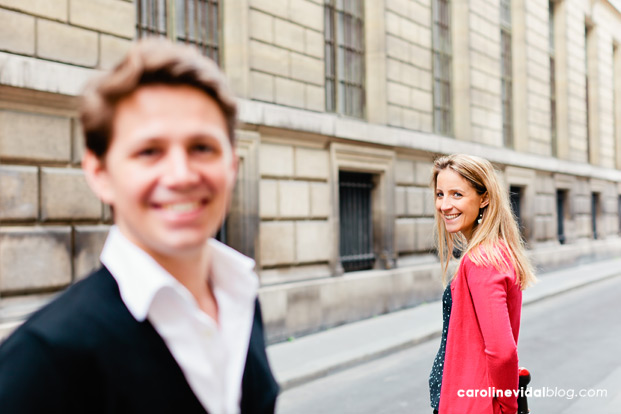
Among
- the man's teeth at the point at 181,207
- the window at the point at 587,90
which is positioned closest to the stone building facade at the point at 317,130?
the window at the point at 587,90

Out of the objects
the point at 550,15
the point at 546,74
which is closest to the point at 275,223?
the point at 546,74

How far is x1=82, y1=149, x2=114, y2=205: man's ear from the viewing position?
1.01 metres

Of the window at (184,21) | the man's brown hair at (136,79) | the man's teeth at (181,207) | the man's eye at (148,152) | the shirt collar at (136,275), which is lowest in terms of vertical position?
the shirt collar at (136,275)

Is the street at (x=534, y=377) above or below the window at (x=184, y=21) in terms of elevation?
below

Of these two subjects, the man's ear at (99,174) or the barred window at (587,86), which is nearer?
the man's ear at (99,174)

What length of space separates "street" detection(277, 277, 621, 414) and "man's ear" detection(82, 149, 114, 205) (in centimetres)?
490

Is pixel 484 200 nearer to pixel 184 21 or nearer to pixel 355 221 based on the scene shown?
pixel 184 21

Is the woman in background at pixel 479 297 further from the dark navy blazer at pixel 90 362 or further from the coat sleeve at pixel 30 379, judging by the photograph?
the coat sleeve at pixel 30 379

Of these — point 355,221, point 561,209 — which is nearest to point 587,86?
point 561,209

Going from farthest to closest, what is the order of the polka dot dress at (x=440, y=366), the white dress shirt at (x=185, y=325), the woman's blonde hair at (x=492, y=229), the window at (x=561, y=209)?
the window at (x=561, y=209)
the polka dot dress at (x=440, y=366)
the woman's blonde hair at (x=492, y=229)
the white dress shirt at (x=185, y=325)

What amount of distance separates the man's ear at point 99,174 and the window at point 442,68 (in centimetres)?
1262

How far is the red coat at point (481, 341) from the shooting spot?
2.24 m

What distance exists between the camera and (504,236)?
254 cm

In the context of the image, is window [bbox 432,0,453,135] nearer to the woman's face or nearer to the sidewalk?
the sidewalk
